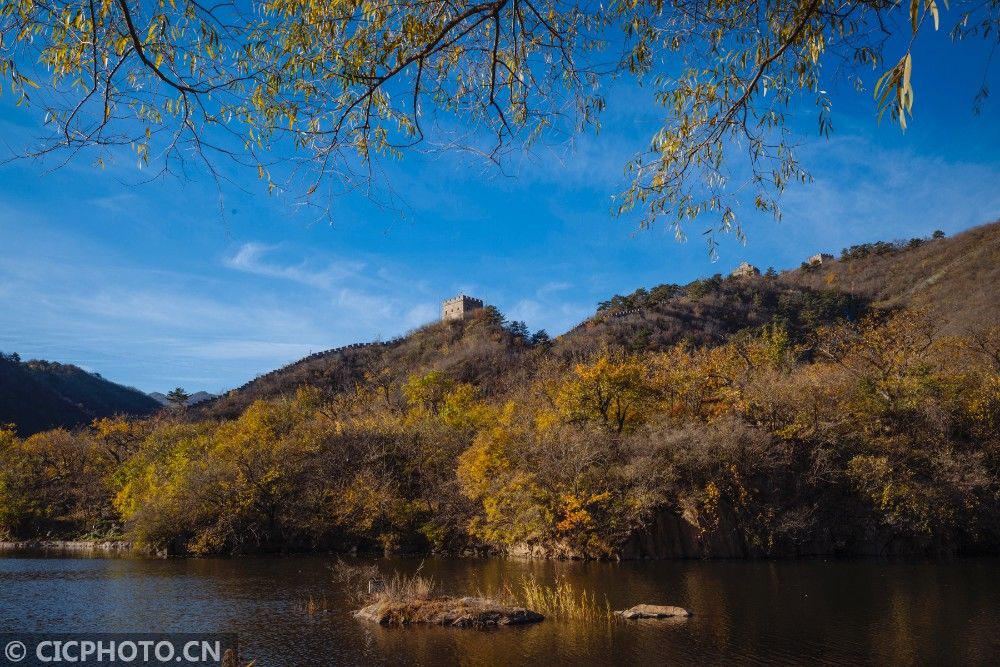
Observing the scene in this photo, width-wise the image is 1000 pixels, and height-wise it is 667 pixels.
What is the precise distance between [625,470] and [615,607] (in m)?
12.3

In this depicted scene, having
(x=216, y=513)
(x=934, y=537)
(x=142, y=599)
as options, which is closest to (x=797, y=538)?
(x=934, y=537)

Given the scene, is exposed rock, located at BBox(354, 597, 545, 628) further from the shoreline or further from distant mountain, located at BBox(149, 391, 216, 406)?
distant mountain, located at BBox(149, 391, 216, 406)

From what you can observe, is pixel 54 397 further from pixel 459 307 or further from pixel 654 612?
pixel 654 612

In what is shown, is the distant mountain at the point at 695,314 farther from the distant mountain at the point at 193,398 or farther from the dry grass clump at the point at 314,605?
the dry grass clump at the point at 314,605

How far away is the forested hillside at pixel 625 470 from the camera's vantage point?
29.4m

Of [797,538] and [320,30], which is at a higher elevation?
[320,30]

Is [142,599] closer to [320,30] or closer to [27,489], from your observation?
[320,30]

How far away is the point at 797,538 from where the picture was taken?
29547mm

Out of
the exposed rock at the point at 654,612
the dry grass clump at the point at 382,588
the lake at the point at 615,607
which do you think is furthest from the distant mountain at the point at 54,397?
the exposed rock at the point at 654,612

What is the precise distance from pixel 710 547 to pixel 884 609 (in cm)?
1231

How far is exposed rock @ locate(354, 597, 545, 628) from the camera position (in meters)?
16.2

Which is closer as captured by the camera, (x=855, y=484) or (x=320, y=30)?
(x=320, y=30)

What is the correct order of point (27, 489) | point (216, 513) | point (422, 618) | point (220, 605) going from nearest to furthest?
point (422, 618), point (220, 605), point (216, 513), point (27, 489)

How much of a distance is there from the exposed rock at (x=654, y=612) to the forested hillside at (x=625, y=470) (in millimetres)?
12111
